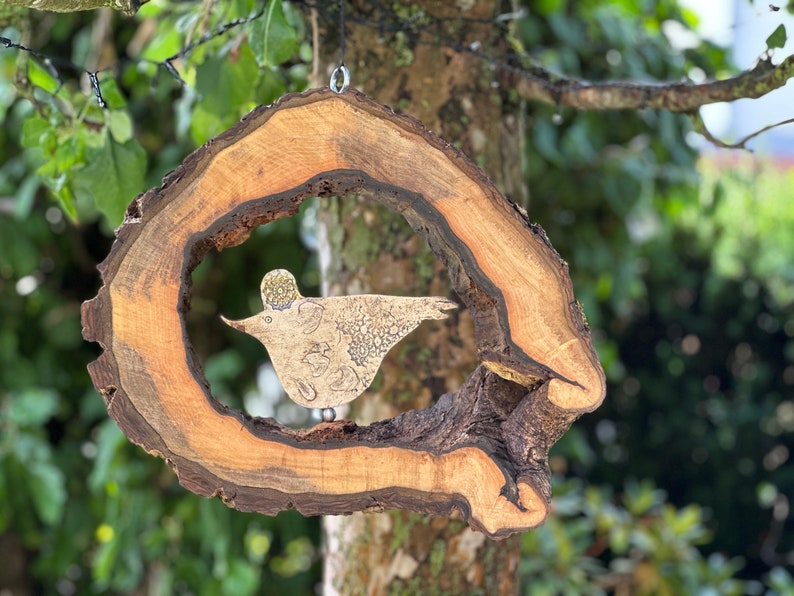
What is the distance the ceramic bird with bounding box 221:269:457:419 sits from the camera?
0.74 m

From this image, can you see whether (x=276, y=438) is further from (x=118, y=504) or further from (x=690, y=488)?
(x=690, y=488)

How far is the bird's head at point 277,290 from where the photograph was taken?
0.76 metres

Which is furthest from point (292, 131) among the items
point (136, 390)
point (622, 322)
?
point (622, 322)

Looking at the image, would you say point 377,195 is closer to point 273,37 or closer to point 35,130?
point 273,37

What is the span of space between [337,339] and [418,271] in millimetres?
309

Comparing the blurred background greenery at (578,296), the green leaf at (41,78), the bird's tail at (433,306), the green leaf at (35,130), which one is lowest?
the blurred background greenery at (578,296)

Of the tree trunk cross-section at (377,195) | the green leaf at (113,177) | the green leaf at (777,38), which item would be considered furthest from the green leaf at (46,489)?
the green leaf at (777,38)

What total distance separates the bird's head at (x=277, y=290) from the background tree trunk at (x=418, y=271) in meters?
0.28

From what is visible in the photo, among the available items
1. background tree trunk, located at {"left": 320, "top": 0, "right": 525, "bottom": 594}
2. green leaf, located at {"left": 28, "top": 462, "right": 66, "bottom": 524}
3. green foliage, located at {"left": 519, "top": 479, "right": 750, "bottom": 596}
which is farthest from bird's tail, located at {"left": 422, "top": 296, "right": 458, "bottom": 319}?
green foliage, located at {"left": 519, "top": 479, "right": 750, "bottom": 596}

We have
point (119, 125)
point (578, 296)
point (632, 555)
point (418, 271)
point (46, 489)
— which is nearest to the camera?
point (119, 125)

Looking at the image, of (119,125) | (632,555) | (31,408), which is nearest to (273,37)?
(119,125)

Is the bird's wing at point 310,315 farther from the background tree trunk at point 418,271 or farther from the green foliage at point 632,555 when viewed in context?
the green foliage at point 632,555

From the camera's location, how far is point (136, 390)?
70cm

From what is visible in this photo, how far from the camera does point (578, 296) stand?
1.78 m
